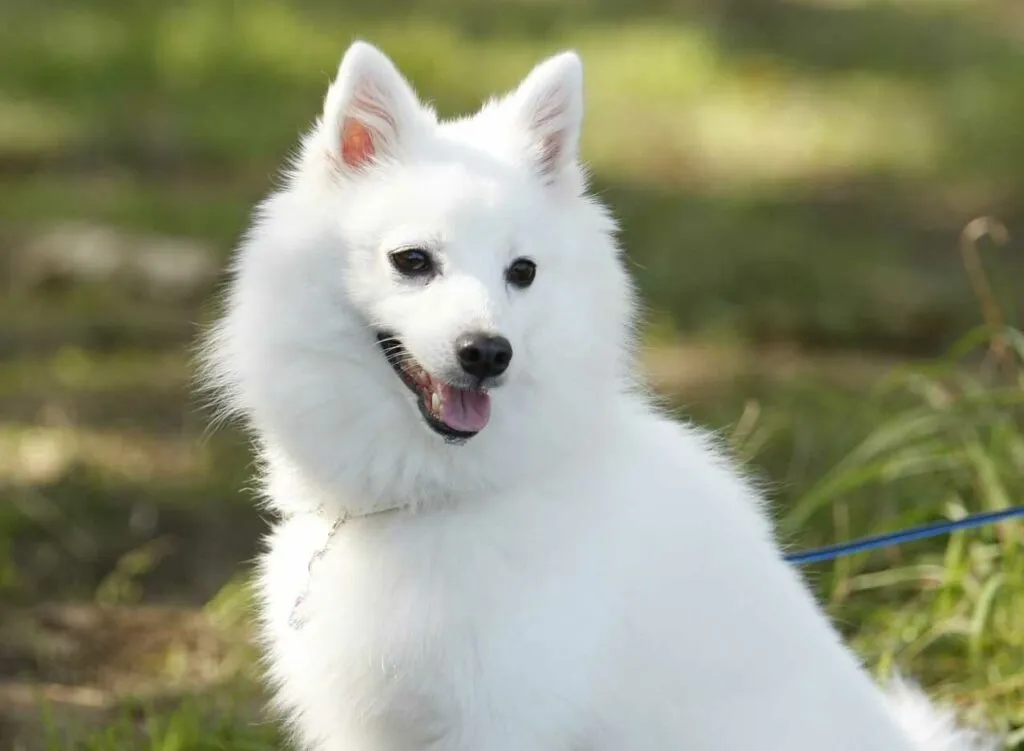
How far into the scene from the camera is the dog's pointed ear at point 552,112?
10.1 ft

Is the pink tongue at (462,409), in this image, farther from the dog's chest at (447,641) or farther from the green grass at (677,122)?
the green grass at (677,122)

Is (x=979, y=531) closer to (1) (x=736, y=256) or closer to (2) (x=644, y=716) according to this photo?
(2) (x=644, y=716)

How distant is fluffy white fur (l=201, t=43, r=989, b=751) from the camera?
9.32ft

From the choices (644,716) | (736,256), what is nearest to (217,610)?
(644,716)

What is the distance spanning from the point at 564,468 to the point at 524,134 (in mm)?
699

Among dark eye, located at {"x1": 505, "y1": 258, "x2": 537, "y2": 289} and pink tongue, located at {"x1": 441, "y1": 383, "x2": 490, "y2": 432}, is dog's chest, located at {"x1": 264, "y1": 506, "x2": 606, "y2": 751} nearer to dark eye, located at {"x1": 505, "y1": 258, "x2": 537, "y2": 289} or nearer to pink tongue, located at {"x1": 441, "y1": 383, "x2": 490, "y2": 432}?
pink tongue, located at {"x1": 441, "y1": 383, "x2": 490, "y2": 432}

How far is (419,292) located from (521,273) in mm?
217

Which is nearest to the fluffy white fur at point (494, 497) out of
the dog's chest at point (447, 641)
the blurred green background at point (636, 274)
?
the dog's chest at point (447, 641)

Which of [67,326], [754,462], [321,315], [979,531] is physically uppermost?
[321,315]

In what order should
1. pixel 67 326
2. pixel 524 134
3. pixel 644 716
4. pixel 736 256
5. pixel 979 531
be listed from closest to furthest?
1. pixel 644 716
2. pixel 524 134
3. pixel 979 531
4. pixel 67 326
5. pixel 736 256

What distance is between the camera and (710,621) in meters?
2.93

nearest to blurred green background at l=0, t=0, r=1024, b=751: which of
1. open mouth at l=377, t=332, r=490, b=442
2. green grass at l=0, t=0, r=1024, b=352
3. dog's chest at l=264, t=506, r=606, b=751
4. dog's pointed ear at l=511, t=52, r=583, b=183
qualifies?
green grass at l=0, t=0, r=1024, b=352

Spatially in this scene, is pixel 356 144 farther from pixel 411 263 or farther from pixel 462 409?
pixel 462 409

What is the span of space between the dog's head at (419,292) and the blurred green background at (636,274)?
3.82 feet
